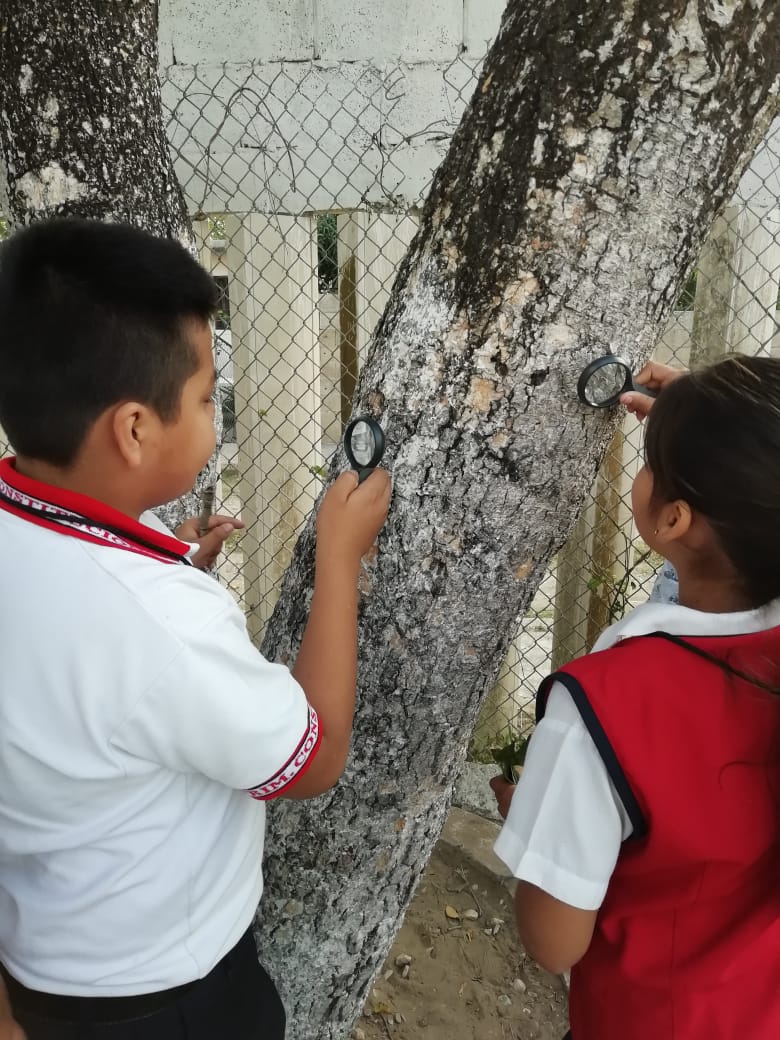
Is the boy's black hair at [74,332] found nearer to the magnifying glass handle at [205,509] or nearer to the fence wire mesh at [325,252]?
the magnifying glass handle at [205,509]

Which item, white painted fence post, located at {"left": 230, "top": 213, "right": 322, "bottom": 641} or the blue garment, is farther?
white painted fence post, located at {"left": 230, "top": 213, "right": 322, "bottom": 641}

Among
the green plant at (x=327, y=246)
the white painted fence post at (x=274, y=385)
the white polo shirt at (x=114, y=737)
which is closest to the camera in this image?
the white polo shirt at (x=114, y=737)

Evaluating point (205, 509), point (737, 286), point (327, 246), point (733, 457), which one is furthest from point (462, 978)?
point (327, 246)

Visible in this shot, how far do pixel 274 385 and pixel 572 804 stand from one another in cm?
272

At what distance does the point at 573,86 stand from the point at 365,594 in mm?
758

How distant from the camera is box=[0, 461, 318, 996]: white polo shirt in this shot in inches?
32.9

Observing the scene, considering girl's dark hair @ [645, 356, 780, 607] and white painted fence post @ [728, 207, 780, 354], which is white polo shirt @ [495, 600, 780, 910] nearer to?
girl's dark hair @ [645, 356, 780, 607]

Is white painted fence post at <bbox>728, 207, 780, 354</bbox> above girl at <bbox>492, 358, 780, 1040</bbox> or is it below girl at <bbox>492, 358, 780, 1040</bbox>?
above

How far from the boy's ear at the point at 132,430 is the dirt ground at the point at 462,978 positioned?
1856 mm

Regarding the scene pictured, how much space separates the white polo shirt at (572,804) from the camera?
3.02 ft

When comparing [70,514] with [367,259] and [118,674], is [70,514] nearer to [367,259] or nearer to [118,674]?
[118,674]

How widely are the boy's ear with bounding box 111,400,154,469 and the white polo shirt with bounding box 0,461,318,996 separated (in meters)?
0.07

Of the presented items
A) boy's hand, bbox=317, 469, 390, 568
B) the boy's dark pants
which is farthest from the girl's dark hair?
the boy's dark pants

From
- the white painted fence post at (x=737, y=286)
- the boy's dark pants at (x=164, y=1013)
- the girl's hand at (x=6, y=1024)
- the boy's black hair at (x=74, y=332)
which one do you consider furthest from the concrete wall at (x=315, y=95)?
the girl's hand at (x=6, y=1024)
